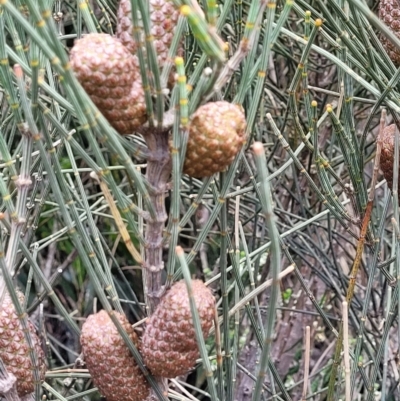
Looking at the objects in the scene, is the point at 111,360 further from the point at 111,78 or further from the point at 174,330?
the point at 111,78

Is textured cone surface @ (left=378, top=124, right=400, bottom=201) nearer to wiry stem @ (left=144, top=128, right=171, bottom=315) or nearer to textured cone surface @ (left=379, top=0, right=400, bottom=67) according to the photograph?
textured cone surface @ (left=379, top=0, right=400, bottom=67)

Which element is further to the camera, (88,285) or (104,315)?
(88,285)

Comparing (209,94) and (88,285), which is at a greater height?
(209,94)

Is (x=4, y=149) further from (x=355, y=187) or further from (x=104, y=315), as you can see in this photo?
(x=355, y=187)

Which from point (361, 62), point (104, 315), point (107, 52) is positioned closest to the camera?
point (107, 52)

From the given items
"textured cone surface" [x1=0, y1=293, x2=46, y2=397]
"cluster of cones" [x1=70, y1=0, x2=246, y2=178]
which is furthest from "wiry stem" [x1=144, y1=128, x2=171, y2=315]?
"textured cone surface" [x1=0, y1=293, x2=46, y2=397]

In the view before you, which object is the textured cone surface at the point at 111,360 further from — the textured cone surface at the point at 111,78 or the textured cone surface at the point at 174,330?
the textured cone surface at the point at 111,78

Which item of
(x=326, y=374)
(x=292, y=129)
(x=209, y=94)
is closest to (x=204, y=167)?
(x=209, y=94)
